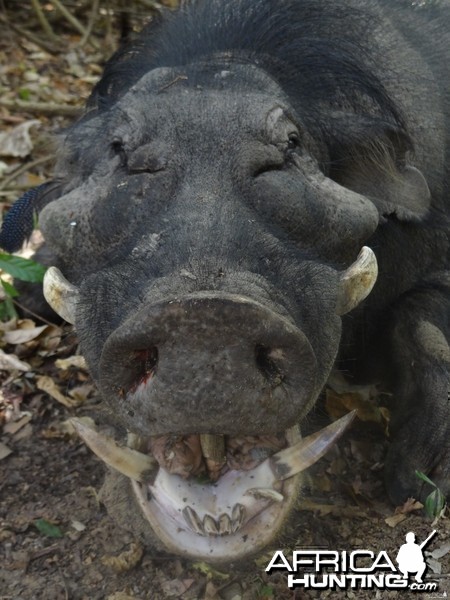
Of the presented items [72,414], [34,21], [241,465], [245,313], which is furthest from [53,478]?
[34,21]

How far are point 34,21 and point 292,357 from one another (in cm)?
651

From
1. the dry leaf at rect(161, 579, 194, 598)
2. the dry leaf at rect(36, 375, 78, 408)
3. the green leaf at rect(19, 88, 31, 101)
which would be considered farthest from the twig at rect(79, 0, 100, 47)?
the dry leaf at rect(161, 579, 194, 598)

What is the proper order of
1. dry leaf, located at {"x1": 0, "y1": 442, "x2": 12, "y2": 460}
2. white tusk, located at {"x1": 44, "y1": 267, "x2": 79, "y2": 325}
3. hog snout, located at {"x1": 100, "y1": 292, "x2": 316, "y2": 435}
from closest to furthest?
hog snout, located at {"x1": 100, "y1": 292, "x2": 316, "y2": 435}
white tusk, located at {"x1": 44, "y1": 267, "x2": 79, "y2": 325}
dry leaf, located at {"x1": 0, "y1": 442, "x2": 12, "y2": 460}

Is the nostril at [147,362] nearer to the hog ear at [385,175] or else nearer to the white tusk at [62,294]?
the white tusk at [62,294]

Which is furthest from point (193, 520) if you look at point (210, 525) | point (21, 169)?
point (21, 169)

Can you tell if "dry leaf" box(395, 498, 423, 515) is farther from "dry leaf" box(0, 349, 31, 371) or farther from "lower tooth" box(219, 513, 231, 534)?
"dry leaf" box(0, 349, 31, 371)

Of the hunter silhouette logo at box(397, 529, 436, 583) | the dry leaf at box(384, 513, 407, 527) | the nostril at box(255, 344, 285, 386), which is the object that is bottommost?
the dry leaf at box(384, 513, 407, 527)

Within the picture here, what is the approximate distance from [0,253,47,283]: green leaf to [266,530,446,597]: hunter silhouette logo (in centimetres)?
167

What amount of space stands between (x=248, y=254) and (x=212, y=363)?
1.39 ft

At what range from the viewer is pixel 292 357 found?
2326 millimetres

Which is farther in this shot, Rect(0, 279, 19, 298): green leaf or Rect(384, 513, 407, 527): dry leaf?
Rect(0, 279, 19, 298): green leaf

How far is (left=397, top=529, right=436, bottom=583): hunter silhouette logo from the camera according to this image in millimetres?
2932

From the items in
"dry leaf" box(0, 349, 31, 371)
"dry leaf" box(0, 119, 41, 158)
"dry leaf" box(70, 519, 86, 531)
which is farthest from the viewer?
"dry leaf" box(0, 119, 41, 158)

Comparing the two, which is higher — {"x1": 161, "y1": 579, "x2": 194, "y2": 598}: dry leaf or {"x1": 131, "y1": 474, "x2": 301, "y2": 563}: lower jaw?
{"x1": 131, "y1": 474, "x2": 301, "y2": 563}: lower jaw
